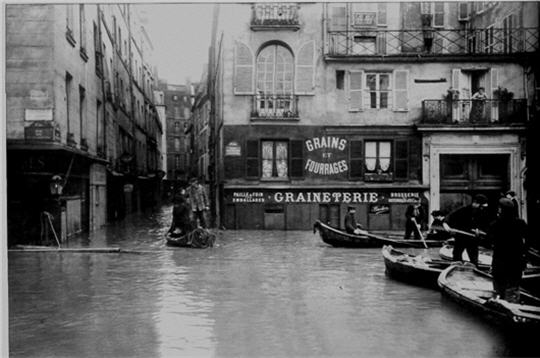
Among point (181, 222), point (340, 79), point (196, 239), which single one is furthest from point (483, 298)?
point (181, 222)

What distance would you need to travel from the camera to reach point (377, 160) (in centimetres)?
1370

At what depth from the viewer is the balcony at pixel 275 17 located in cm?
1176

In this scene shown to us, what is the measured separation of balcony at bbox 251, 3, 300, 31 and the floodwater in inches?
189

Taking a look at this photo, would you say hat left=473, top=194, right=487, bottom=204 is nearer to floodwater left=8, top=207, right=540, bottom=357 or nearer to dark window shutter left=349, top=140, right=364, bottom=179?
floodwater left=8, top=207, right=540, bottom=357

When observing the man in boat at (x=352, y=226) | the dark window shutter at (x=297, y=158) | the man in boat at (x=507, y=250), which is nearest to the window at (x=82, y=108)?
the dark window shutter at (x=297, y=158)

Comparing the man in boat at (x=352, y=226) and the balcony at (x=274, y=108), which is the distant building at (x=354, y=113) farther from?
the man in boat at (x=352, y=226)

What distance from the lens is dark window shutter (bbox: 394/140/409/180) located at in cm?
1330

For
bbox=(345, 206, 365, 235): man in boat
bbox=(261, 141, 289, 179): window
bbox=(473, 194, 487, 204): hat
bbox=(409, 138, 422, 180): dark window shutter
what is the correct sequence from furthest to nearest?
1. bbox=(345, 206, 365, 235): man in boat
2. bbox=(261, 141, 289, 179): window
3. bbox=(409, 138, 422, 180): dark window shutter
4. bbox=(473, 194, 487, 204): hat

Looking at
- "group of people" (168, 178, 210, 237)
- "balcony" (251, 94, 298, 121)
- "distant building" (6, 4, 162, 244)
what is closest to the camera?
"distant building" (6, 4, 162, 244)

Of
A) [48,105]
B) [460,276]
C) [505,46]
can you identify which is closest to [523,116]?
[505,46]

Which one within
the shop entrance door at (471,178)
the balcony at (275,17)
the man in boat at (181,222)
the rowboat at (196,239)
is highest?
the balcony at (275,17)

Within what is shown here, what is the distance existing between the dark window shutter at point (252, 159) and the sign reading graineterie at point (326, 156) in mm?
1148

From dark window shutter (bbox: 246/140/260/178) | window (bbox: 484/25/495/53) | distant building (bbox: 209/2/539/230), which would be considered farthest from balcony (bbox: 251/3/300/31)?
window (bbox: 484/25/495/53)

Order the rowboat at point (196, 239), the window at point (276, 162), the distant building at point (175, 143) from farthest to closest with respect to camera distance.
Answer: the rowboat at point (196, 239) < the distant building at point (175, 143) < the window at point (276, 162)
